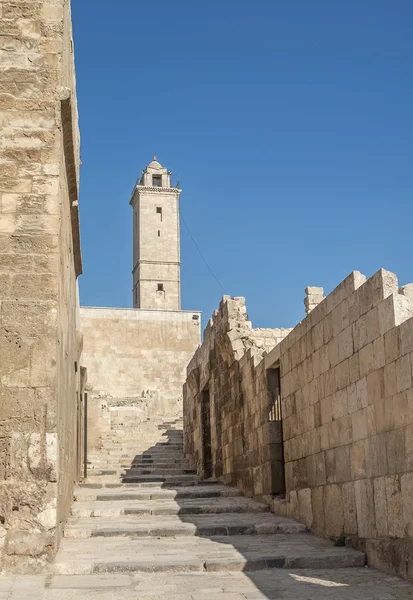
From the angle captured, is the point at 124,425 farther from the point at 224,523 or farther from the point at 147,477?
the point at 224,523

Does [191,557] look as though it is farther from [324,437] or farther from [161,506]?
[161,506]

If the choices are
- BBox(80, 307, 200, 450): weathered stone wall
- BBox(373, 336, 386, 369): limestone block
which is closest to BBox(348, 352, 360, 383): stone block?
BBox(373, 336, 386, 369): limestone block

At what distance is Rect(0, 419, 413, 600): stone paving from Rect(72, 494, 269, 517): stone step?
0.01 m

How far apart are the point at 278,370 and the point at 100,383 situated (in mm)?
25598

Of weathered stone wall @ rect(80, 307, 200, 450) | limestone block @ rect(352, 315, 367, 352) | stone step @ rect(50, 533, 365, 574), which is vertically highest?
weathered stone wall @ rect(80, 307, 200, 450)

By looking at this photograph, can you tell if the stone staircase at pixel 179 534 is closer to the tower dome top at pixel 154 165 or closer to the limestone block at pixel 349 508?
the limestone block at pixel 349 508

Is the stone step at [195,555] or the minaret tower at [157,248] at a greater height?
the minaret tower at [157,248]

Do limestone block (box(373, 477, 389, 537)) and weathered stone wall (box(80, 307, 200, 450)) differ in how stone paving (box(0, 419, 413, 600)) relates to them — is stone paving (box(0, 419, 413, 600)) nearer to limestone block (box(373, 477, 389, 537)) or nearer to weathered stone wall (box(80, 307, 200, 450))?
limestone block (box(373, 477, 389, 537))

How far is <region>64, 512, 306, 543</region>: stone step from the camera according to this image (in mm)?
7602

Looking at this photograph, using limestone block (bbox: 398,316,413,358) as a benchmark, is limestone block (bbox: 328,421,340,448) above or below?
below

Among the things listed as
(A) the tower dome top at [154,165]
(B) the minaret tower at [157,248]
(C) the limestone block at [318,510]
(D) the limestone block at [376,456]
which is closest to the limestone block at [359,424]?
(D) the limestone block at [376,456]

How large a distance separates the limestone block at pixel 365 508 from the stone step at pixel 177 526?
1.68 m

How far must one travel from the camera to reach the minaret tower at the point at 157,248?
1799 inches

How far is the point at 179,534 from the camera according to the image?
7.72 metres
